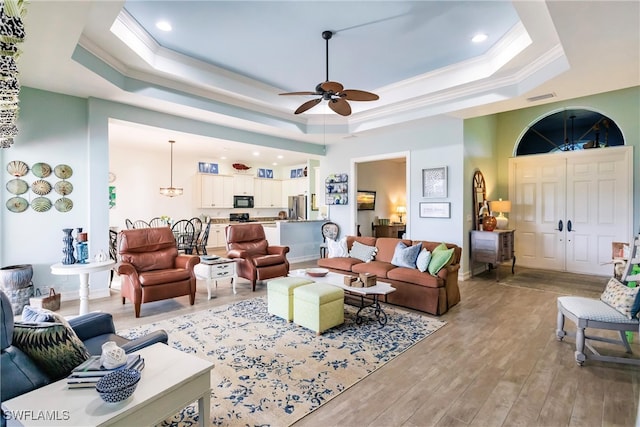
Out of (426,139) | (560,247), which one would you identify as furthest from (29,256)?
(560,247)

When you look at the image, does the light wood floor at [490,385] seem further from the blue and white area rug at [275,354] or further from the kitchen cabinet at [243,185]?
the kitchen cabinet at [243,185]

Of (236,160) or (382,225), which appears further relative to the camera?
(236,160)

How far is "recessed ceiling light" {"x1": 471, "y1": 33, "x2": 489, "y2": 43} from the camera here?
12.5ft

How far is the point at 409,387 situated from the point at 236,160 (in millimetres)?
9185

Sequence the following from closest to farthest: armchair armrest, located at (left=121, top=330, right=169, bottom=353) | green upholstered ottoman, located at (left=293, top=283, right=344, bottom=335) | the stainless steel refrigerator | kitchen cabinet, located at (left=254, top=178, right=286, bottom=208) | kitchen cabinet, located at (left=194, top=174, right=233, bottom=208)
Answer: armchair armrest, located at (left=121, top=330, right=169, bottom=353) < green upholstered ottoman, located at (left=293, top=283, right=344, bottom=335) < kitchen cabinet, located at (left=194, top=174, right=233, bottom=208) < the stainless steel refrigerator < kitchen cabinet, located at (left=254, top=178, right=286, bottom=208)

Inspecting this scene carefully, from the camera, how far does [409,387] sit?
242 cm

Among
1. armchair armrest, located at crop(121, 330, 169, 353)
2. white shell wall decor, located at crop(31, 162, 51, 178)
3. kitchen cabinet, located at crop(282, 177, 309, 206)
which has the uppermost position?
kitchen cabinet, located at crop(282, 177, 309, 206)

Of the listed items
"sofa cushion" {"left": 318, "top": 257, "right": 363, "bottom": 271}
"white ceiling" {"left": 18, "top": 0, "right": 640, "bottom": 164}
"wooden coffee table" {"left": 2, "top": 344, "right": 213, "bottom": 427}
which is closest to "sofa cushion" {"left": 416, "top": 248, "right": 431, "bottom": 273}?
"sofa cushion" {"left": 318, "top": 257, "right": 363, "bottom": 271}

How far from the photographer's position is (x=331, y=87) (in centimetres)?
368

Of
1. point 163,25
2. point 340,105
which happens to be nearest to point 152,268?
point 163,25

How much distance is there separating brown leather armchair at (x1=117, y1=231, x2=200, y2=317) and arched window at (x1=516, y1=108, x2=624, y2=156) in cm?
729

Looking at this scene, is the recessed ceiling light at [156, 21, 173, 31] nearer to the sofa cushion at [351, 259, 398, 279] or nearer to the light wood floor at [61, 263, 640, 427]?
the light wood floor at [61, 263, 640, 427]

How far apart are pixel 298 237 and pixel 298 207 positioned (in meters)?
3.32

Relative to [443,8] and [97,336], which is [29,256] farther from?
[443,8]
